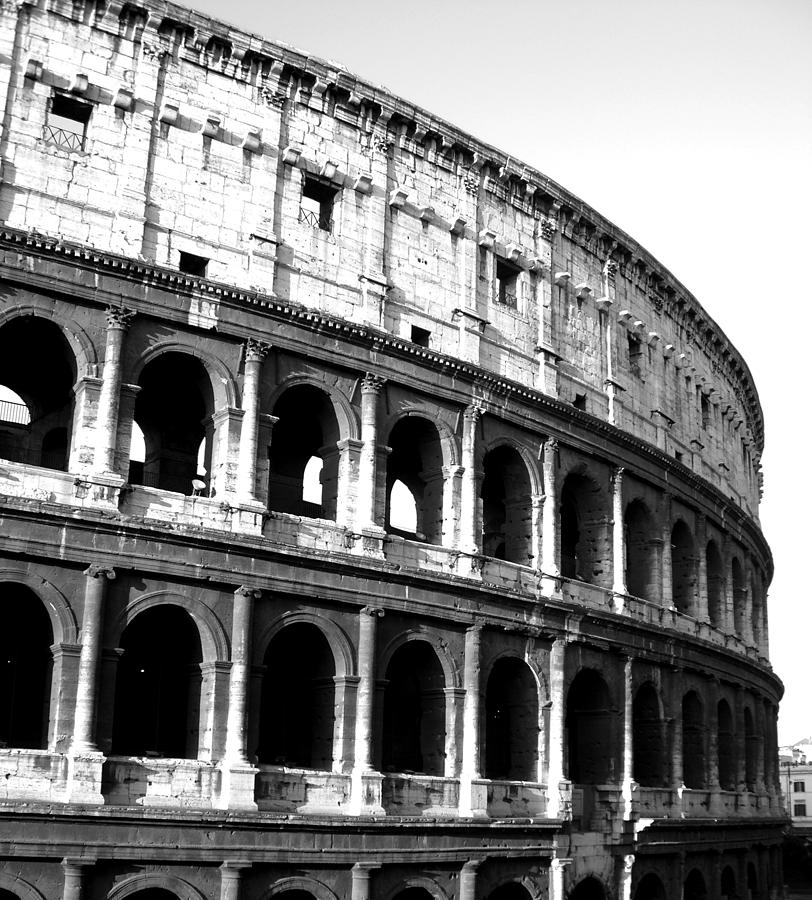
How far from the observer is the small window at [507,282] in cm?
2681

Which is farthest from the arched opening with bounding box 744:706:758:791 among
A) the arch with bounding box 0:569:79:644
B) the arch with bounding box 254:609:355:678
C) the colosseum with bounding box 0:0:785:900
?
the arch with bounding box 0:569:79:644

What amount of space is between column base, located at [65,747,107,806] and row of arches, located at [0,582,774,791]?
1.24ft

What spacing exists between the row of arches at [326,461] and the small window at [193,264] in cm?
156

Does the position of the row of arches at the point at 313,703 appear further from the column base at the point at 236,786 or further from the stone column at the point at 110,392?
the stone column at the point at 110,392

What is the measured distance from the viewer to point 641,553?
29859mm

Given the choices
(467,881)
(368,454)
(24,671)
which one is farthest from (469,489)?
(24,671)

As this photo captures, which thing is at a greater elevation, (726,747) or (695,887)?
(726,747)

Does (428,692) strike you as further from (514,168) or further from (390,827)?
(514,168)

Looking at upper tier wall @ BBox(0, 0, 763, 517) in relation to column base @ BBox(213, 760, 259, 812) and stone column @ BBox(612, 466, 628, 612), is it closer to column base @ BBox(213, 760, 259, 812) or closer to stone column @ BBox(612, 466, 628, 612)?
stone column @ BBox(612, 466, 628, 612)

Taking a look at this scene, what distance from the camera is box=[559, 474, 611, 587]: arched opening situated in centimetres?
2766

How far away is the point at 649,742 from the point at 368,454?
10.7 meters

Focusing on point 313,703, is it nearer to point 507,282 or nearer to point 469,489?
point 469,489

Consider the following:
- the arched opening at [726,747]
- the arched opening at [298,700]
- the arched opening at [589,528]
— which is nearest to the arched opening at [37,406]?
the arched opening at [298,700]

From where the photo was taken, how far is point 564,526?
95.9ft
